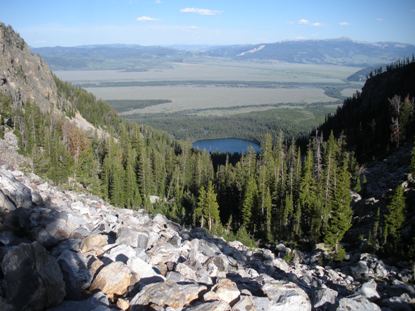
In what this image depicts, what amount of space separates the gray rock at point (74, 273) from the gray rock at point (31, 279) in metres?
0.90

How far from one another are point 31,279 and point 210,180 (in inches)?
3123

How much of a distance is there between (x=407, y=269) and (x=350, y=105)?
119 m

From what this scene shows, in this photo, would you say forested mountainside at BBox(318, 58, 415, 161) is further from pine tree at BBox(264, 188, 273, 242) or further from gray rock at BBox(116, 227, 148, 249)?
gray rock at BBox(116, 227, 148, 249)

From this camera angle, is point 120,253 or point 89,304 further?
point 120,253

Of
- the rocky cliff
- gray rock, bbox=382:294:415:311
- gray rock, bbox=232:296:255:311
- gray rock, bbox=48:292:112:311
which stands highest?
the rocky cliff

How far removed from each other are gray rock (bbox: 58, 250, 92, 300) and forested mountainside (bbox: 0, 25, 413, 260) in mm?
40440

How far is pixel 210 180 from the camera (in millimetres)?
94375

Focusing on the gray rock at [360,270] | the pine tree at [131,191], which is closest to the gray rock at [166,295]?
the gray rock at [360,270]

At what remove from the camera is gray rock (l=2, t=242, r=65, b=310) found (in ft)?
49.1

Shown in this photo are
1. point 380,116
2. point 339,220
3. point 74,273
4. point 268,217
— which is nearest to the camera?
point 74,273

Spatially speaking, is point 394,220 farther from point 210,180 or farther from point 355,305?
point 210,180

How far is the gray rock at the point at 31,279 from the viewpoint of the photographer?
15.0 meters

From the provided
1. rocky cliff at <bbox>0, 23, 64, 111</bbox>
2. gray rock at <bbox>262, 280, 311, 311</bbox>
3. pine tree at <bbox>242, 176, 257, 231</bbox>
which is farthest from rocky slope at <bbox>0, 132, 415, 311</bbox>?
rocky cliff at <bbox>0, 23, 64, 111</bbox>

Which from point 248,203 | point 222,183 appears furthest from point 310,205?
point 222,183
